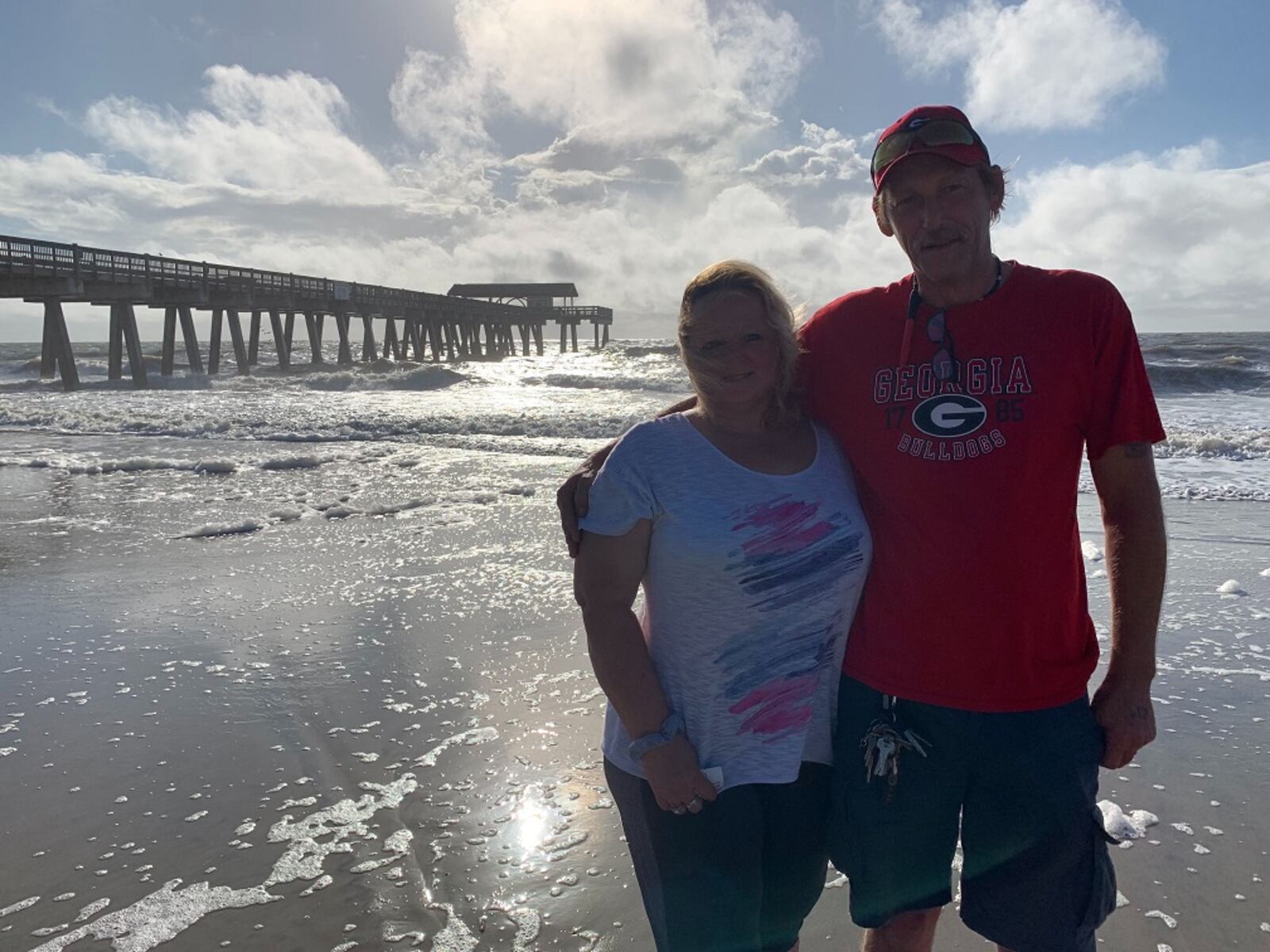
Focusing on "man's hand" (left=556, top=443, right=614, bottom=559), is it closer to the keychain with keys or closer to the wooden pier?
the keychain with keys

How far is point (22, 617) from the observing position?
208 inches

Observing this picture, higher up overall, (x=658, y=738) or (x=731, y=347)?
(x=731, y=347)

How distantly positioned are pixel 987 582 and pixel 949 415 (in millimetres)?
375

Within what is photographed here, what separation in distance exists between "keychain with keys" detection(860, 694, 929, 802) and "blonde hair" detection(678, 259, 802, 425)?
721 millimetres

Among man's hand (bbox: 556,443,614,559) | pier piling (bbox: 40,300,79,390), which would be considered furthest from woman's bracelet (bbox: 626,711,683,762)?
pier piling (bbox: 40,300,79,390)

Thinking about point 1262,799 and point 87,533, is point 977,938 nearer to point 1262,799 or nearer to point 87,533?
point 1262,799

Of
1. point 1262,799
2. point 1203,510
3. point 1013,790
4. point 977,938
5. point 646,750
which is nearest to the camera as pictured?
point 646,750

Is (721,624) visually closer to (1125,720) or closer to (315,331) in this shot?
(1125,720)

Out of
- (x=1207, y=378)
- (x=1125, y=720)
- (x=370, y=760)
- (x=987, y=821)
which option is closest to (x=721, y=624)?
(x=987, y=821)

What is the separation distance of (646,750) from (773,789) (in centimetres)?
32

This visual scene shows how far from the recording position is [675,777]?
1772mm

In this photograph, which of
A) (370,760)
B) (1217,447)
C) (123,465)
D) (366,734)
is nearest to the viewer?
(370,760)

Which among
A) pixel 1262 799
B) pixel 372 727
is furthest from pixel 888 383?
pixel 372 727

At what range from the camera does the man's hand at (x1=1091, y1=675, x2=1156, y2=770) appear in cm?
192
